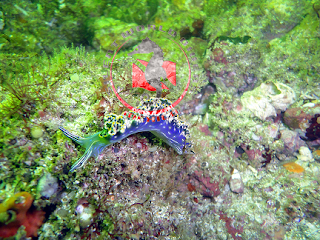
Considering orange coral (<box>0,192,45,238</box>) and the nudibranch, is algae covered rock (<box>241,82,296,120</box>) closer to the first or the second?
the nudibranch

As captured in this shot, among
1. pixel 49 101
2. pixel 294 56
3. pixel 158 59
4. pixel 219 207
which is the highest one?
pixel 294 56

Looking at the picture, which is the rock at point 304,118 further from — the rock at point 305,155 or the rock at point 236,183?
the rock at point 236,183

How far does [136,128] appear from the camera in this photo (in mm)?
2719

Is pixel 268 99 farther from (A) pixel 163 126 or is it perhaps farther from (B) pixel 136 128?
(B) pixel 136 128

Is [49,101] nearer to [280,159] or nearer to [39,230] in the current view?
[39,230]

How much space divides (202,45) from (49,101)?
5.62 meters

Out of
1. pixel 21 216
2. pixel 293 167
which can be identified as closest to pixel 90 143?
pixel 21 216

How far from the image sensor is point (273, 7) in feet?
22.6

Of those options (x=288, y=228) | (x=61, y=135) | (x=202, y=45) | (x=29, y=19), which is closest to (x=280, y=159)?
(x=288, y=228)

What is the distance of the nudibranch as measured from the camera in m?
2.46

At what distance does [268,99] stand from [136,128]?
496 cm

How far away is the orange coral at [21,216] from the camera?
176cm

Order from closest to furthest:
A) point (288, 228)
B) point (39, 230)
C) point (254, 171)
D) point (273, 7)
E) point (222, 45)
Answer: point (39, 230) → point (288, 228) → point (254, 171) → point (222, 45) → point (273, 7)

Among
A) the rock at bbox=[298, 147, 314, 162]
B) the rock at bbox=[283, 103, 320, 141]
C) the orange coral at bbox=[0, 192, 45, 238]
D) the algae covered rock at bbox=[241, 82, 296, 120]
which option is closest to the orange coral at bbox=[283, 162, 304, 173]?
the rock at bbox=[298, 147, 314, 162]
